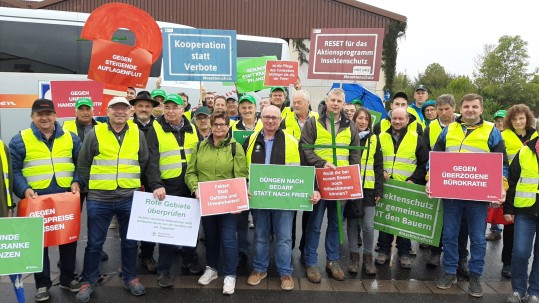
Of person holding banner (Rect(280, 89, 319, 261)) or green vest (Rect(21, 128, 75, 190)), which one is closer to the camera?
green vest (Rect(21, 128, 75, 190))

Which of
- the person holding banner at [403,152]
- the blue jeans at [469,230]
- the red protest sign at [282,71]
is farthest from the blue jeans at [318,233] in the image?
the red protest sign at [282,71]

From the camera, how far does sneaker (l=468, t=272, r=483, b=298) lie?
13.8 feet

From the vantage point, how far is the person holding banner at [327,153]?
4.38 meters

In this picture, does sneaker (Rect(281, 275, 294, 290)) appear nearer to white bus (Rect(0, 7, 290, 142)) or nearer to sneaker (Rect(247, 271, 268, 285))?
sneaker (Rect(247, 271, 268, 285))

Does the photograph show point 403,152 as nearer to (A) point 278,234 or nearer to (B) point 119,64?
(A) point 278,234

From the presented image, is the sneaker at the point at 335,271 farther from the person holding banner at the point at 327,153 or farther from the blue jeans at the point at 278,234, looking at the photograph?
the blue jeans at the point at 278,234

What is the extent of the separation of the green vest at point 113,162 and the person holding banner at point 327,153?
1766 mm

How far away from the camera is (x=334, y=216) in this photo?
182 inches

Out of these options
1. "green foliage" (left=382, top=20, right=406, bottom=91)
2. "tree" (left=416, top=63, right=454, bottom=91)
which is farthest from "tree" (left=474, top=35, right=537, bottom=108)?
"green foliage" (left=382, top=20, right=406, bottom=91)

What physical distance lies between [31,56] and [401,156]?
799cm

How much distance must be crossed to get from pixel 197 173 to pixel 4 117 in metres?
6.40

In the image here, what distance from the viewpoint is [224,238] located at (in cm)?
422

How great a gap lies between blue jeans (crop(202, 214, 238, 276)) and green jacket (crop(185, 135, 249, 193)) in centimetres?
44

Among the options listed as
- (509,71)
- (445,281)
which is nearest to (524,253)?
(445,281)
